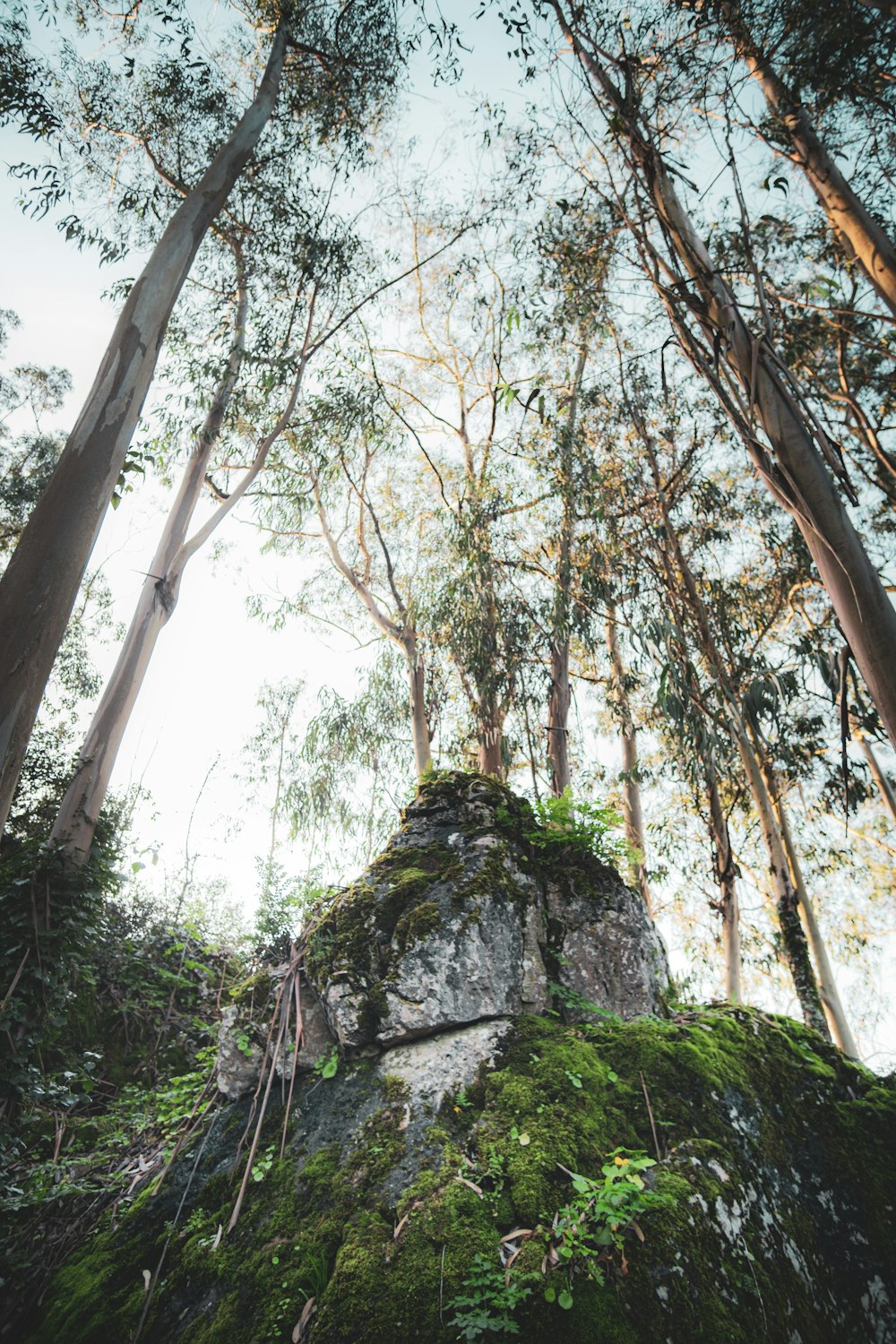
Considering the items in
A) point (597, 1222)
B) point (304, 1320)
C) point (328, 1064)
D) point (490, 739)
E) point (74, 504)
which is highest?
point (490, 739)

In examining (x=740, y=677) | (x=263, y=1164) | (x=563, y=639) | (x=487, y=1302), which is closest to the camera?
(x=487, y=1302)

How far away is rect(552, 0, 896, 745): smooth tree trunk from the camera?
164 cm

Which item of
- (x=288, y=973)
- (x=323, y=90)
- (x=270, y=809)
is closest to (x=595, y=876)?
(x=288, y=973)

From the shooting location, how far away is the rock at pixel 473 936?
300 centimetres

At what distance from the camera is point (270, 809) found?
41.9ft

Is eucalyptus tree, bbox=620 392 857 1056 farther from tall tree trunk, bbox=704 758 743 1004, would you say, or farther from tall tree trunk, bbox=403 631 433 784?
tall tree trunk, bbox=403 631 433 784

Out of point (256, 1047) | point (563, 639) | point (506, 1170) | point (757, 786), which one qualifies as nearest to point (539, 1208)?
point (506, 1170)

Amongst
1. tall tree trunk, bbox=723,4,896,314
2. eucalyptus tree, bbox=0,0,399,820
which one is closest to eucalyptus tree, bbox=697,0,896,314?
tall tree trunk, bbox=723,4,896,314

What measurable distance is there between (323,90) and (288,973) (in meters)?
8.77

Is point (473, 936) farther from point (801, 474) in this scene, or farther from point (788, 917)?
point (788, 917)

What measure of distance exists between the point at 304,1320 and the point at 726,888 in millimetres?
6537

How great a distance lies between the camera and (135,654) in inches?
199

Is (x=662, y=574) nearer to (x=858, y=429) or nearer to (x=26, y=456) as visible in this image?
(x=858, y=429)

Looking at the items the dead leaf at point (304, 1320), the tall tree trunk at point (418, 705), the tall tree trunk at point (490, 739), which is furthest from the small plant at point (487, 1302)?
the tall tree trunk at point (418, 705)
